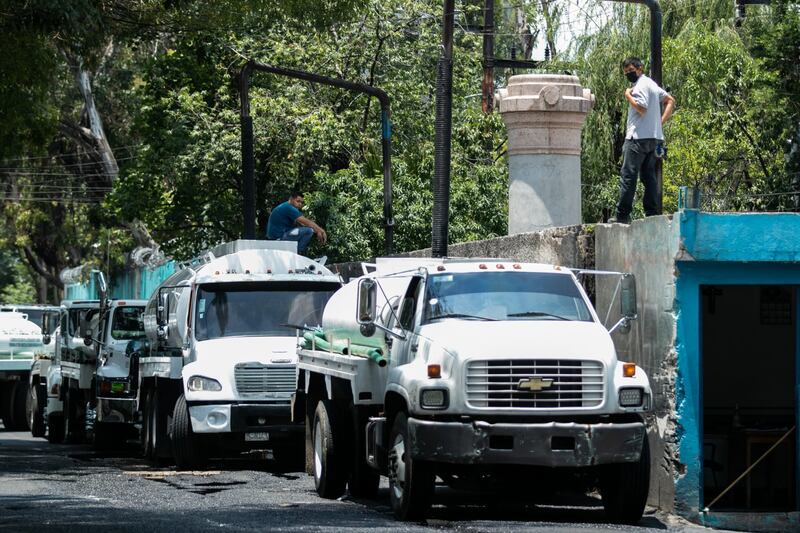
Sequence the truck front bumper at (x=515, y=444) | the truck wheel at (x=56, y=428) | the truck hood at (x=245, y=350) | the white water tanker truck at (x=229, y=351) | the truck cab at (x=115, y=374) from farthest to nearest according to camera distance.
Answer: the truck wheel at (x=56, y=428)
the truck cab at (x=115, y=374)
the truck hood at (x=245, y=350)
the white water tanker truck at (x=229, y=351)
the truck front bumper at (x=515, y=444)

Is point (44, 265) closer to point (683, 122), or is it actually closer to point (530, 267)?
point (683, 122)

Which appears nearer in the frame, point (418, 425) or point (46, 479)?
point (418, 425)

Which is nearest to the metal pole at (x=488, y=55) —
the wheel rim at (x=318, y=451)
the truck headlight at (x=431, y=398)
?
the wheel rim at (x=318, y=451)

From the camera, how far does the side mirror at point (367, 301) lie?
14.3m

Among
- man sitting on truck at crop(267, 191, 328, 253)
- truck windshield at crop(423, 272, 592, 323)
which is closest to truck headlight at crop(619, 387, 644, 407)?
truck windshield at crop(423, 272, 592, 323)

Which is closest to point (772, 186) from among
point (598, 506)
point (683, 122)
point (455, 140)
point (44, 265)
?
point (683, 122)

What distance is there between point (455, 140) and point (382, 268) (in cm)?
2111

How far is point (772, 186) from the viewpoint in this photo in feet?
92.4

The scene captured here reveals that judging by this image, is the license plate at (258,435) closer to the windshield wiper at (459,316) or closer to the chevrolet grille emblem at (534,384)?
the windshield wiper at (459,316)

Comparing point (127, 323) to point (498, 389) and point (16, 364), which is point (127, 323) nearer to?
point (16, 364)

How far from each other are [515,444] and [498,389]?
0.50 meters

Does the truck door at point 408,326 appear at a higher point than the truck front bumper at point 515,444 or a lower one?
higher

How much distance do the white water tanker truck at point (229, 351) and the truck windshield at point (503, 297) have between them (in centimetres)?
493

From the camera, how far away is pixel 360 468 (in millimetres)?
15211
